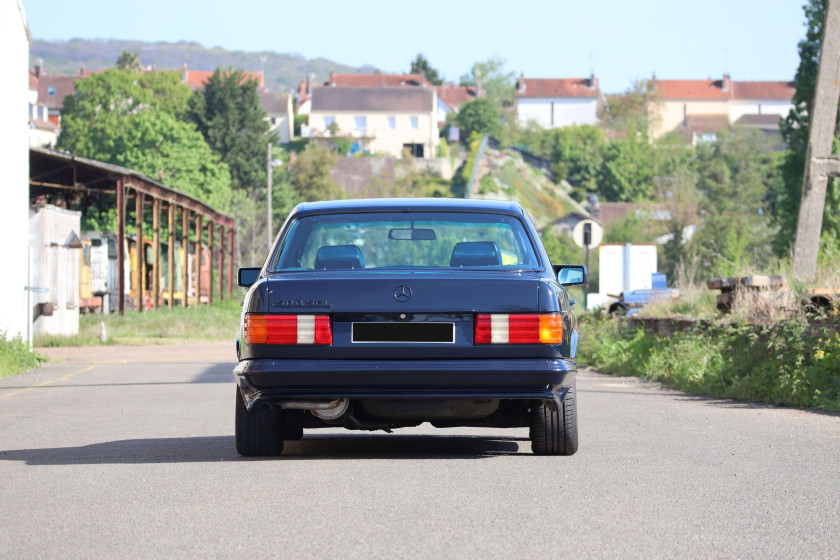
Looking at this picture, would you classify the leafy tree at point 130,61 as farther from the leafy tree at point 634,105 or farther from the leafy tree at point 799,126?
the leafy tree at point 799,126

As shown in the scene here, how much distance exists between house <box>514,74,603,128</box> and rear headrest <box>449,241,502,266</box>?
585 feet

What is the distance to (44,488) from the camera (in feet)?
22.9

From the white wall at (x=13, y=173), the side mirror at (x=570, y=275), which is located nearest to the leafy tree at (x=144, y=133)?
the white wall at (x=13, y=173)

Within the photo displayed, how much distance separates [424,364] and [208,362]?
1598 cm

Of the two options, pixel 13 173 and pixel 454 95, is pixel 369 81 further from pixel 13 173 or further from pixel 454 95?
pixel 13 173

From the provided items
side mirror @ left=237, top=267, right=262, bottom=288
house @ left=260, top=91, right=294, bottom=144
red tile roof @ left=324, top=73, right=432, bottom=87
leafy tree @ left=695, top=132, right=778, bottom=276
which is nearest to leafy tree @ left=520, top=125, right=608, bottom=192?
leafy tree @ left=695, top=132, right=778, bottom=276

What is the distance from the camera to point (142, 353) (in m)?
27.0

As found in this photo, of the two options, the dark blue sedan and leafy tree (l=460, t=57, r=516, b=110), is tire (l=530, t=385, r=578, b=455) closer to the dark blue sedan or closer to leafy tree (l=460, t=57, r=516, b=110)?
the dark blue sedan

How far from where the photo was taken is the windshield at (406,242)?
8031 mm

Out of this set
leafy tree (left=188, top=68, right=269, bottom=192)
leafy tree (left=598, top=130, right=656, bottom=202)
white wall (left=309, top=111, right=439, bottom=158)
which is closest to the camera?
leafy tree (left=188, top=68, right=269, bottom=192)

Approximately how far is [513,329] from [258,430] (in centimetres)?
177

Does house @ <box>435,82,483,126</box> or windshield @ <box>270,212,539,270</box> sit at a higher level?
house @ <box>435,82,483,126</box>

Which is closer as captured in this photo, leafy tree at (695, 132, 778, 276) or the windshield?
the windshield

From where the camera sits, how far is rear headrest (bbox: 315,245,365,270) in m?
7.97
